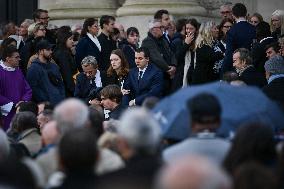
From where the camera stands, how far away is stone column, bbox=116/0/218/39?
19828 millimetres

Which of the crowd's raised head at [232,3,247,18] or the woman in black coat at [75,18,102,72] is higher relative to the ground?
the crowd's raised head at [232,3,247,18]

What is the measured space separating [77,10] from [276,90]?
316 inches

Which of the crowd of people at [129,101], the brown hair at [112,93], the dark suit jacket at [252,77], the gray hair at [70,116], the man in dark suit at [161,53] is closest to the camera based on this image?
the crowd of people at [129,101]

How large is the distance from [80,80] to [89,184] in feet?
30.7

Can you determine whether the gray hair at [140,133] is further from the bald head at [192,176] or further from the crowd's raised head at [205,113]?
the bald head at [192,176]

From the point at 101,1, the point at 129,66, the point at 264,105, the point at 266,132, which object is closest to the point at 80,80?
the point at 129,66

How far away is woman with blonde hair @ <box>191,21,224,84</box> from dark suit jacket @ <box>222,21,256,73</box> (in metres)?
0.25

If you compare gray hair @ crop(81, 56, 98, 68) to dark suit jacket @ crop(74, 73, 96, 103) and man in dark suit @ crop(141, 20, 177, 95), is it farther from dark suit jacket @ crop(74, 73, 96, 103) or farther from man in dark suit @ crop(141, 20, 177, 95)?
man in dark suit @ crop(141, 20, 177, 95)

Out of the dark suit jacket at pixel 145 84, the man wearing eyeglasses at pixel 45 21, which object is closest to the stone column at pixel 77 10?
the man wearing eyeglasses at pixel 45 21

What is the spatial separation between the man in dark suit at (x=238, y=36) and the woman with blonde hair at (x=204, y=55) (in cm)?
25

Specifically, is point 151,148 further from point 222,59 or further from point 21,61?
point 21,61

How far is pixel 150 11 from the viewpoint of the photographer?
Answer: 1981 cm

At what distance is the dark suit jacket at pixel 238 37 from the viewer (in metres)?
15.9

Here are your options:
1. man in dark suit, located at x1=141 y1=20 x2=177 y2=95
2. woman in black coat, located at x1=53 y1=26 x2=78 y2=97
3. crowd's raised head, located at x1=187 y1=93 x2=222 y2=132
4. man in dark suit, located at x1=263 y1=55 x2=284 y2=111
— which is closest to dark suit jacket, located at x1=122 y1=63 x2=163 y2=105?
man in dark suit, located at x1=141 y1=20 x2=177 y2=95
